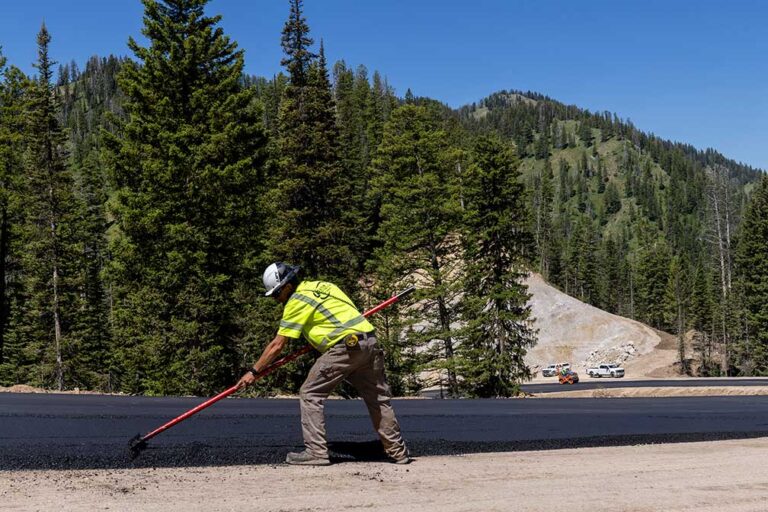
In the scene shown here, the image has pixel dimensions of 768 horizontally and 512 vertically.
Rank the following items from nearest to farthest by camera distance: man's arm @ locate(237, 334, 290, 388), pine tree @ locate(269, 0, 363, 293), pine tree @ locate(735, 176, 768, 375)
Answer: man's arm @ locate(237, 334, 290, 388)
pine tree @ locate(269, 0, 363, 293)
pine tree @ locate(735, 176, 768, 375)

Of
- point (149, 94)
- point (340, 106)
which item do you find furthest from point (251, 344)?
point (340, 106)

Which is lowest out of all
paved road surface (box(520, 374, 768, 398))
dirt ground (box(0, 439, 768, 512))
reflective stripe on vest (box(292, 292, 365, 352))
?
paved road surface (box(520, 374, 768, 398))

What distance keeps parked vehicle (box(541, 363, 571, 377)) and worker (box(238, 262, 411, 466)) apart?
60541 millimetres

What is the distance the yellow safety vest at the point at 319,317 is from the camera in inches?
253

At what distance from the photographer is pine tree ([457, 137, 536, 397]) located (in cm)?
2958

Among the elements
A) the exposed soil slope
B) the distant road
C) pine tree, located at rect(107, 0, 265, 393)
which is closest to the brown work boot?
pine tree, located at rect(107, 0, 265, 393)

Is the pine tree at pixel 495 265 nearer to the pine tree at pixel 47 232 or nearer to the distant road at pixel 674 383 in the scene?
the distant road at pixel 674 383

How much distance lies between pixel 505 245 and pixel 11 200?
24072 mm

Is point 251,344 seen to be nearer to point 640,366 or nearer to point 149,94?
point 149,94

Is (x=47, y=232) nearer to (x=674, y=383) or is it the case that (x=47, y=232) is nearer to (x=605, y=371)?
(x=674, y=383)

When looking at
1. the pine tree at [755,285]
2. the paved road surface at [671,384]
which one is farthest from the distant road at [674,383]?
the pine tree at [755,285]

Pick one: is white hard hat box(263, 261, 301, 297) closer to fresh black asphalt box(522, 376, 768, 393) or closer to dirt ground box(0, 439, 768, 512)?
dirt ground box(0, 439, 768, 512)

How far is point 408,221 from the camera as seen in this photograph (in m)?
30.9

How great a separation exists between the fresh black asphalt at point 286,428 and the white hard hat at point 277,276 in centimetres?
184
